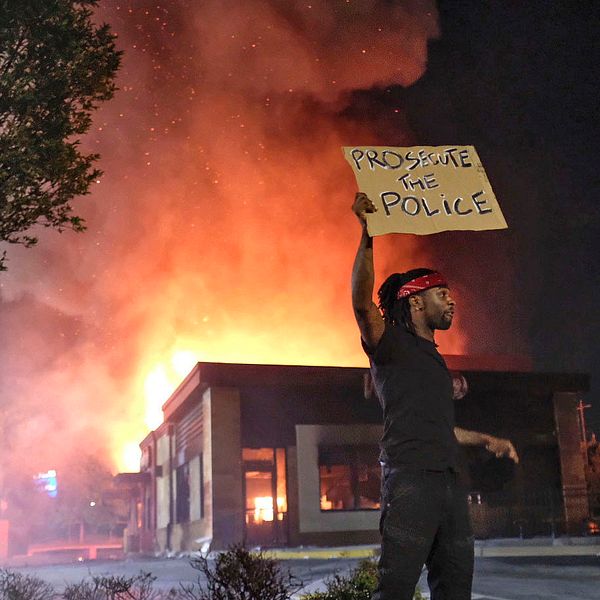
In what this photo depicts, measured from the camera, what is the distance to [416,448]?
3.27 m

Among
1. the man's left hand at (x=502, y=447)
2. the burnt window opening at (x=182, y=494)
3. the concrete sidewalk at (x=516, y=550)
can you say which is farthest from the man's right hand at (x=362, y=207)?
the burnt window opening at (x=182, y=494)

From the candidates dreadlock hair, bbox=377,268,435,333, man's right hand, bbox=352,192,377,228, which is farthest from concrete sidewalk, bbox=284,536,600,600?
man's right hand, bbox=352,192,377,228

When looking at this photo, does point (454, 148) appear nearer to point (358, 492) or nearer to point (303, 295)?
point (358, 492)

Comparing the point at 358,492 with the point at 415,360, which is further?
the point at 358,492

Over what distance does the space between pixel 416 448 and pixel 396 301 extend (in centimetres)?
83

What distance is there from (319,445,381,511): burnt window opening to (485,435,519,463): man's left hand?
13.6ft

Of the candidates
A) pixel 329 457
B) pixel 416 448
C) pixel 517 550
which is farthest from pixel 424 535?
pixel 329 457

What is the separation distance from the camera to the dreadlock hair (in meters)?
3.71

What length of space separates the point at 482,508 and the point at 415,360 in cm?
2072

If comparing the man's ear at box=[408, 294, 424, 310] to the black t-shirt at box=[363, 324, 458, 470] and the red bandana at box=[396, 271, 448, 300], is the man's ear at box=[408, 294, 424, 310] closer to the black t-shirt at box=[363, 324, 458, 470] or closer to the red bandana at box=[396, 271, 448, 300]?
the red bandana at box=[396, 271, 448, 300]

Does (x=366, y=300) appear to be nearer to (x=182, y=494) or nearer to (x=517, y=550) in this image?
(x=517, y=550)

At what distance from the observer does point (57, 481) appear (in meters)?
63.3

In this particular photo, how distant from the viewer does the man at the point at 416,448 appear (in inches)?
125

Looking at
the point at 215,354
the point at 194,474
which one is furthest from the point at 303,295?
the point at 194,474
